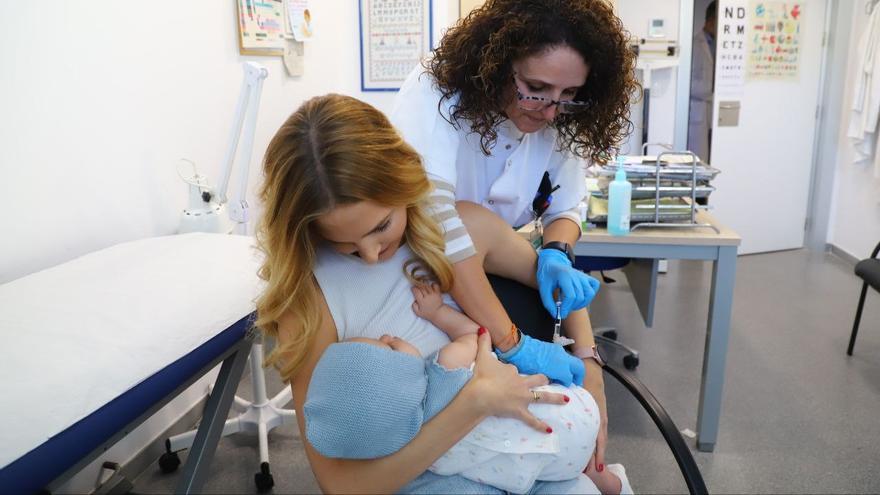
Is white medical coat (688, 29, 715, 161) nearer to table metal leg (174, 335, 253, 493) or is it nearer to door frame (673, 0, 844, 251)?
door frame (673, 0, 844, 251)

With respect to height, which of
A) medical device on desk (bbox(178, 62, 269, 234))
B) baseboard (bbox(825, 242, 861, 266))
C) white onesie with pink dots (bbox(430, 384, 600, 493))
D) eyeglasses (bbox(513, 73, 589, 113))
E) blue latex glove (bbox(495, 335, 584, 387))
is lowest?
baseboard (bbox(825, 242, 861, 266))

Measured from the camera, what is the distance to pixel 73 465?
1040mm

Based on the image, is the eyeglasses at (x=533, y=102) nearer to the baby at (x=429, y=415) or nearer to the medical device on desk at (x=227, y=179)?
the baby at (x=429, y=415)

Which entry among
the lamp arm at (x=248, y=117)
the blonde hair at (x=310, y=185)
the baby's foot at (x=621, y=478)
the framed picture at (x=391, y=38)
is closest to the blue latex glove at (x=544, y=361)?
the baby's foot at (x=621, y=478)

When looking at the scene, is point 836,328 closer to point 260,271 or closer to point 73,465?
point 260,271

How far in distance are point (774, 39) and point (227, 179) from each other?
401 centimetres

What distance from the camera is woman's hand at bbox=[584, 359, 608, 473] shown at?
4.02 feet

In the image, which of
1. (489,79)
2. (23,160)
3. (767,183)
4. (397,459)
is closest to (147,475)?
(23,160)

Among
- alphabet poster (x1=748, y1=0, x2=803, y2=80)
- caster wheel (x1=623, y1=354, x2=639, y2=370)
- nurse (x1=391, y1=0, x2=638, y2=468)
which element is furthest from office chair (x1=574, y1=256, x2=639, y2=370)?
alphabet poster (x1=748, y1=0, x2=803, y2=80)

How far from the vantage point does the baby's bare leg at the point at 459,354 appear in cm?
107

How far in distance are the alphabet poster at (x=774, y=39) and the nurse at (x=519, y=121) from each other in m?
3.55

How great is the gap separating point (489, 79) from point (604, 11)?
25 cm

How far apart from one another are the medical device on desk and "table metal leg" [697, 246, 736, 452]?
1.53 meters

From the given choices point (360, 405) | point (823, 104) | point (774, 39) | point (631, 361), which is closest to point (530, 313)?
point (360, 405)
